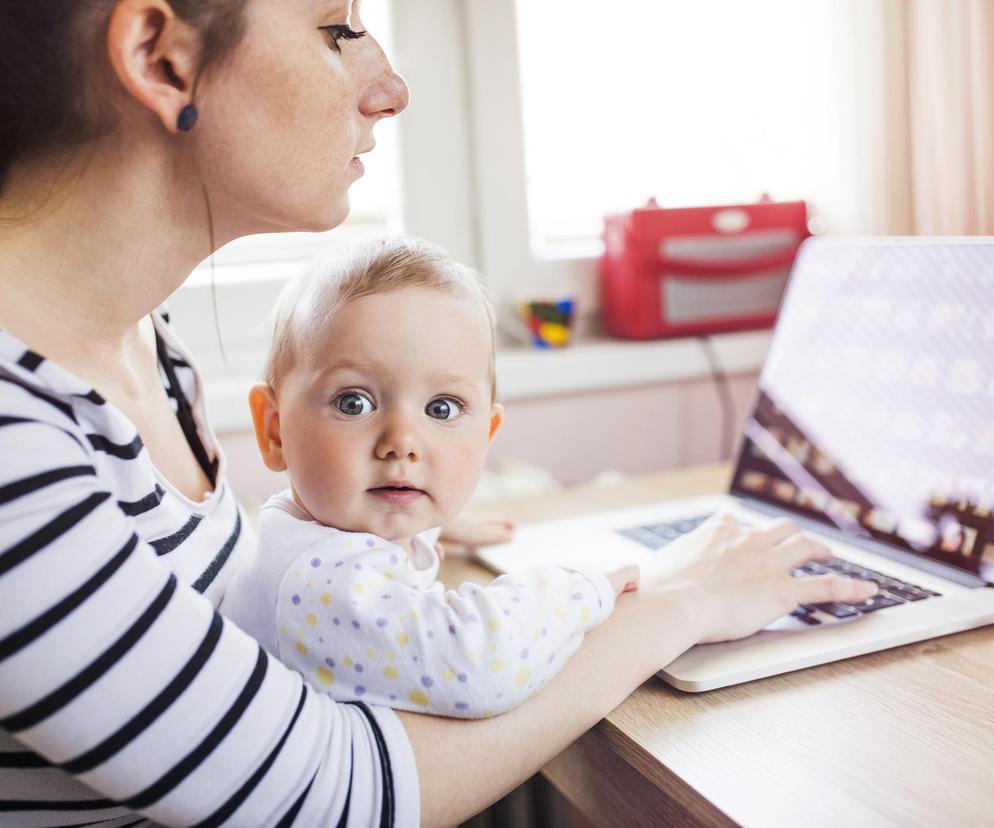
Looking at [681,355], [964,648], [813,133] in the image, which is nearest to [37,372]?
[964,648]

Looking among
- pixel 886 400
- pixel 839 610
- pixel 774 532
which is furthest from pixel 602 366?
pixel 839 610

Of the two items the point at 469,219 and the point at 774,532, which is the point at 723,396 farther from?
the point at 774,532

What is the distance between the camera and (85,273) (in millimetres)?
678

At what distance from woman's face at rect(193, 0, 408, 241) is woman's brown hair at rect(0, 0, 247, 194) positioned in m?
0.02

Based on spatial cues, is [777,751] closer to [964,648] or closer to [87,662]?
[964,648]

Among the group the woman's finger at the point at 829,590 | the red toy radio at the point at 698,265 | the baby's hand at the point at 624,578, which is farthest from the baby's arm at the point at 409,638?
the red toy radio at the point at 698,265

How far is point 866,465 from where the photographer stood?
0.99 meters

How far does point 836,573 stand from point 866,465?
0.18m

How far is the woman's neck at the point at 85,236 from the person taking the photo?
650 millimetres

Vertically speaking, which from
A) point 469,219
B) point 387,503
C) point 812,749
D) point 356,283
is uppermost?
point 469,219

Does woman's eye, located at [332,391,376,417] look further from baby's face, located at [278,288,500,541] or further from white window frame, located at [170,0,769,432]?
white window frame, located at [170,0,769,432]

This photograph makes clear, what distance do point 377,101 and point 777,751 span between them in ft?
1.81

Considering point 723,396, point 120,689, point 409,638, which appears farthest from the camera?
point 723,396

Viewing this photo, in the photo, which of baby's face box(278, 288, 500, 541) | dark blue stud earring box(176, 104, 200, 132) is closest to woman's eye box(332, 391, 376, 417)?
baby's face box(278, 288, 500, 541)
